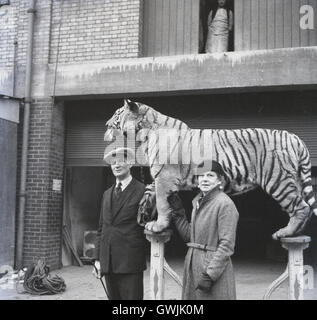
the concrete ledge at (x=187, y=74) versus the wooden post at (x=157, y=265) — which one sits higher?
the concrete ledge at (x=187, y=74)

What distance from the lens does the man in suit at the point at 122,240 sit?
444 cm

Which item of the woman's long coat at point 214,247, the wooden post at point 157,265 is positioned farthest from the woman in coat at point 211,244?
the wooden post at point 157,265

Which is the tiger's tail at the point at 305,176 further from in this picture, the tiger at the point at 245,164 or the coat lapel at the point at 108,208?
the coat lapel at the point at 108,208

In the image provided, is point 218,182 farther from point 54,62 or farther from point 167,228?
point 54,62

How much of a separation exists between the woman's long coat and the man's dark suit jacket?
1.94 ft

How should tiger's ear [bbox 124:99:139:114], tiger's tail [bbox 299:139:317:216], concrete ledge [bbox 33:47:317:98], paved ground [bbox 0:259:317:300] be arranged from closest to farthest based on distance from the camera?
tiger's tail [bbox 299:139:317:216] < tiger's ear [bbox 124:99:139:114] < paved ground [bbox 0:259:317:300] < concrete ledge [bbox 33:47:317:98]

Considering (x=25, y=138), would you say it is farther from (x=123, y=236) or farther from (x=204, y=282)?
(x=204, y=282)

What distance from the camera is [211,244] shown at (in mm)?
3992

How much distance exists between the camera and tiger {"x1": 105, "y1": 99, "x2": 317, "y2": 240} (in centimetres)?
510

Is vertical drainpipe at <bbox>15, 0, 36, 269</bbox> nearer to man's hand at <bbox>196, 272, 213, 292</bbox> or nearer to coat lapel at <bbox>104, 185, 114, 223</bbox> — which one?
coat lapel at <bbox>104, 185, 114, 223</bbox>

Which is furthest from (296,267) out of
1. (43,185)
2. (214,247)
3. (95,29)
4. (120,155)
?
(95,29)

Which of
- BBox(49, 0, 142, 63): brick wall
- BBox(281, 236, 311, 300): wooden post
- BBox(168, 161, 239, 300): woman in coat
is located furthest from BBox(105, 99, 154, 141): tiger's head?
BBox(49, 0, 142, 63): brick wall

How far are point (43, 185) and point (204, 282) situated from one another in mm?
5183

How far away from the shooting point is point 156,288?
4.88 m
